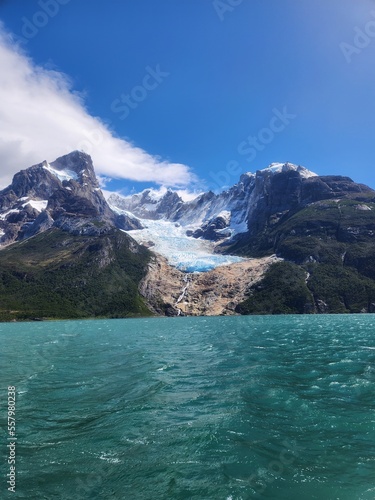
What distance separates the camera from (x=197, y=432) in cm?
2366

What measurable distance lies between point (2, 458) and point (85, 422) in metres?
6.51

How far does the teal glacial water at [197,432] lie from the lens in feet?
56.4

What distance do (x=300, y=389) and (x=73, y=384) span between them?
2262 cm

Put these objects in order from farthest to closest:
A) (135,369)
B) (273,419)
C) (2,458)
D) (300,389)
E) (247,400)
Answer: (135,369)
(300,389)
(247,400)
(273,419)
(2,458)

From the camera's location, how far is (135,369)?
46.0 metres

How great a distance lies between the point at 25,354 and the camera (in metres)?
65.3

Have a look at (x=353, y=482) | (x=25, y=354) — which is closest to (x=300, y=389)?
(x=353, y=482)

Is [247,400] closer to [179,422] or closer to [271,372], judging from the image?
[179,422]

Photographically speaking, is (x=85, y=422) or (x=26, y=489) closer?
(x=26, y=489)

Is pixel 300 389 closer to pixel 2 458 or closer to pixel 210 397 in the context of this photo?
pixel 210 397

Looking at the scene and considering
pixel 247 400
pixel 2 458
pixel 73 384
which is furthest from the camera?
pixel 73 384

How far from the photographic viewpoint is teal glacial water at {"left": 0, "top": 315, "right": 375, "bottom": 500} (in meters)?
17.2

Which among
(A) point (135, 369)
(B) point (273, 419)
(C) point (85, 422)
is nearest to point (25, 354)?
(A) point (135, 369)

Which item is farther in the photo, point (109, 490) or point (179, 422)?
point (179, 422)
